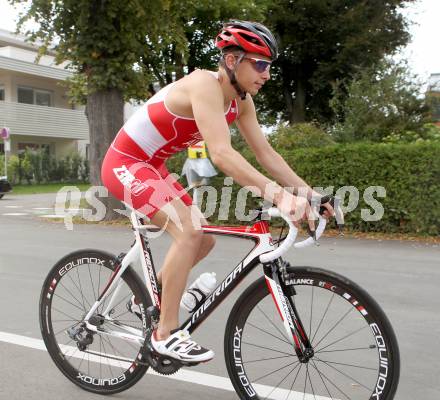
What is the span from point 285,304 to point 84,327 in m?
1.42

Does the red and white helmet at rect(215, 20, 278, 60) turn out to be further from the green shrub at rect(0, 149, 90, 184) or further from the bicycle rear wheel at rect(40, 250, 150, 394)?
the green shrub at rect(0, 149, 90, 184)

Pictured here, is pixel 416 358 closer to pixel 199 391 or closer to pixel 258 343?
pixel 258 343

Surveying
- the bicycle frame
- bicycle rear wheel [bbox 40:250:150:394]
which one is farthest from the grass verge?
the bicycle frame

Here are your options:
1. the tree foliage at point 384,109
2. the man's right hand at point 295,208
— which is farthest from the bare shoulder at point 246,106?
the tree foliage at point 384,109

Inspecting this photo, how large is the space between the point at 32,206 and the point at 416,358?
53.9ft

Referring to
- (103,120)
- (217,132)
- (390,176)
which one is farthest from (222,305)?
(103,120)

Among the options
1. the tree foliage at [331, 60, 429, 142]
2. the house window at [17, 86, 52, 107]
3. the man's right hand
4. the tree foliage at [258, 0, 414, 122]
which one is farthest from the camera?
the house window at [17, 86, 52, 107]

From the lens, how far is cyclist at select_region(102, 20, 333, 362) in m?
2.70

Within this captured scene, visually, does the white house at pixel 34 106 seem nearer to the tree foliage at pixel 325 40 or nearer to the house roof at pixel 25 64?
the house roof at pixel 25 64

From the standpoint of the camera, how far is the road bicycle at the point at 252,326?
107 inches

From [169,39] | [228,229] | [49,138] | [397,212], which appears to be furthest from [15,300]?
[49,138]

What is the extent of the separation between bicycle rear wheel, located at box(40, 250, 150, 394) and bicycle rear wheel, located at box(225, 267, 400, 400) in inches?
24.7

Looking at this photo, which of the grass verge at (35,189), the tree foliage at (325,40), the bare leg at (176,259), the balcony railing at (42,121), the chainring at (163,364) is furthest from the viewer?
the balcony railing at (42,121)

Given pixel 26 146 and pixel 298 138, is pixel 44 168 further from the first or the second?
pixel 298 138
